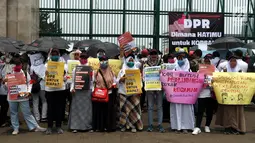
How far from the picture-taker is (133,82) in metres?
8.06

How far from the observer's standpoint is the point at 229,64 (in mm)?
8289

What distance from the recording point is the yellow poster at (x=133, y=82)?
802 centimetres

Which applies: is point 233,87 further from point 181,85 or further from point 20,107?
point 20,107

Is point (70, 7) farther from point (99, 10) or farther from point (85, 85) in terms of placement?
point (85, 85)

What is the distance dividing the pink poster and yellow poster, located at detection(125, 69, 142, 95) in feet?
1.66

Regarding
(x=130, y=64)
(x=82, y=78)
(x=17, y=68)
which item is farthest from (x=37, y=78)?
(x=130, y=64)

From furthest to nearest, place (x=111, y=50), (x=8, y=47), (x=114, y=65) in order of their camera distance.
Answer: (x=111, y=50), (x=8, y=47), (x=114, y=65)

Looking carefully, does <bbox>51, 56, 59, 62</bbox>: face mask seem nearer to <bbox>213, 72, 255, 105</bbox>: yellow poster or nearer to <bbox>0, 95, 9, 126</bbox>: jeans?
<bbox>0, 95, 9, 126</bbox>: jeans

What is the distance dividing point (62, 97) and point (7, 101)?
145 cm

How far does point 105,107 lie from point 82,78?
783mm

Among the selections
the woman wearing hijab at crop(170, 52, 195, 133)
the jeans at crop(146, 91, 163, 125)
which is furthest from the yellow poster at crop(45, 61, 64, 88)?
the woman wearing hijab at crop(170, 52, 195, 133)

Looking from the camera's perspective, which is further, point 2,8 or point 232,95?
point 2,8

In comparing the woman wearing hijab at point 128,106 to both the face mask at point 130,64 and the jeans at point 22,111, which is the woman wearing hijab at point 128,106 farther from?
the jeans at point 22,111

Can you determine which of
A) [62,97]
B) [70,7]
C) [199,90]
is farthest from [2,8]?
[199,90]
